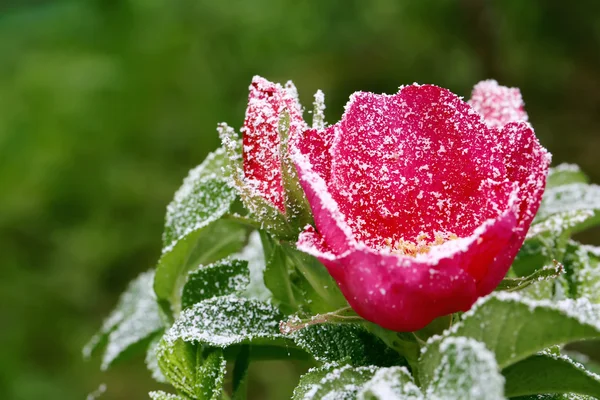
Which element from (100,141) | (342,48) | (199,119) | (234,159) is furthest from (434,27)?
(234,159)

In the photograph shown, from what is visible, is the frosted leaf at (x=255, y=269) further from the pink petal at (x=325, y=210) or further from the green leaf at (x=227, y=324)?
the pink petal at (x=325, y=210)

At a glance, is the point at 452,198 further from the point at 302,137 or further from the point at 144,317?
the point at 144,317

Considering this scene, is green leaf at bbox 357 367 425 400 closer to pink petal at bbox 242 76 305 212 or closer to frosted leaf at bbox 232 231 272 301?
pink petal at bbox 242 76 305 212

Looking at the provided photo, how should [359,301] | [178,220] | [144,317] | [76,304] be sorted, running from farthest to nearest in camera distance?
[76,304] → [144,317] → [178,220] → [359,301]

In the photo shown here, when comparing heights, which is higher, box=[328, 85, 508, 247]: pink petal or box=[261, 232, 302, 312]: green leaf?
box=[328, 85, 508, 247]: pink petal

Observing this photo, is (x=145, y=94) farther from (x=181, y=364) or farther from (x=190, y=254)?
(x=181, y=364)

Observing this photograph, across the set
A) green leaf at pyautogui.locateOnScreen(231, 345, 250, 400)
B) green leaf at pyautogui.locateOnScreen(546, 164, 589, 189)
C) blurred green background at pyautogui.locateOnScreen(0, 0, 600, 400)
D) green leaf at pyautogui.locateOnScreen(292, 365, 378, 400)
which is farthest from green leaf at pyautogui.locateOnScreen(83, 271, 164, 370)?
blurred green background at pyautogui.locateOnScreen(0, 0, 600, 400)

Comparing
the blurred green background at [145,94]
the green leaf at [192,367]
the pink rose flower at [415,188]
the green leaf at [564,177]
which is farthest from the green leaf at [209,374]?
the blurred green background at [145,94]
